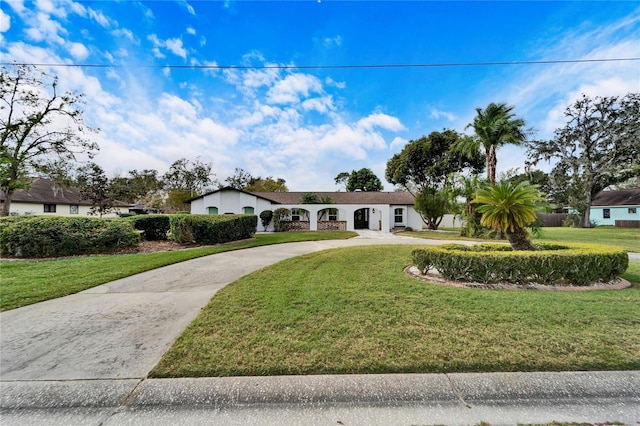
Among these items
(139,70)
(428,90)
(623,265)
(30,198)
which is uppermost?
(428,90)

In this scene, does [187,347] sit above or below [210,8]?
below

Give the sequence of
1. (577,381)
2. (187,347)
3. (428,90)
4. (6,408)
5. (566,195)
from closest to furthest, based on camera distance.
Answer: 1. (6,408)
2. (577,381)
3. (187,347)
4. (428,90)
5. (566,195)

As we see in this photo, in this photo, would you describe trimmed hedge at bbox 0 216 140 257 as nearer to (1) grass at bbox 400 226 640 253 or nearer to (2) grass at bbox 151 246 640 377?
(2) grass at bbox 151 246 640 377

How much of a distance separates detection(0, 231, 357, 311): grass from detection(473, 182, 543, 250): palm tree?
9064mm

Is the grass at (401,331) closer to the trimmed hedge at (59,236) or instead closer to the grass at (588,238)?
the trimmed hedge at (59,236)

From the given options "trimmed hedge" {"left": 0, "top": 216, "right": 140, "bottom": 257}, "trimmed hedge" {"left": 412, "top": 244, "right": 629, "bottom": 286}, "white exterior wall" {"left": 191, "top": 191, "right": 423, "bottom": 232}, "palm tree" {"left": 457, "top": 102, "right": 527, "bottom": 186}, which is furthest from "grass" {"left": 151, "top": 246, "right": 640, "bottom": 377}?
"white exterior wall" {"left": 191, "top": 191, "right": 423, "bottom": 232}

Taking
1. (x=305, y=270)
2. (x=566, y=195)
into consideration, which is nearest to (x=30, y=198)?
(x=305, y=270)

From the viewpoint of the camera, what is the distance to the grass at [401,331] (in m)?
2.54

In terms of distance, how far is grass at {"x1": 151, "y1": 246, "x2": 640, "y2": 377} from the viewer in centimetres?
254

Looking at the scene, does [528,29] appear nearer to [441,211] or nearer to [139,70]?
[139,70]

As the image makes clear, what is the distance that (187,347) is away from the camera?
292cm

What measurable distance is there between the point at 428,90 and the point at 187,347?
1330cm

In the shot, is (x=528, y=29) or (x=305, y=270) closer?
(x=305, y=270)

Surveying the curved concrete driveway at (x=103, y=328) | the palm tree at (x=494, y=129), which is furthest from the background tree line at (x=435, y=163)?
the curved concrete driveway at (x=103, y=328)
